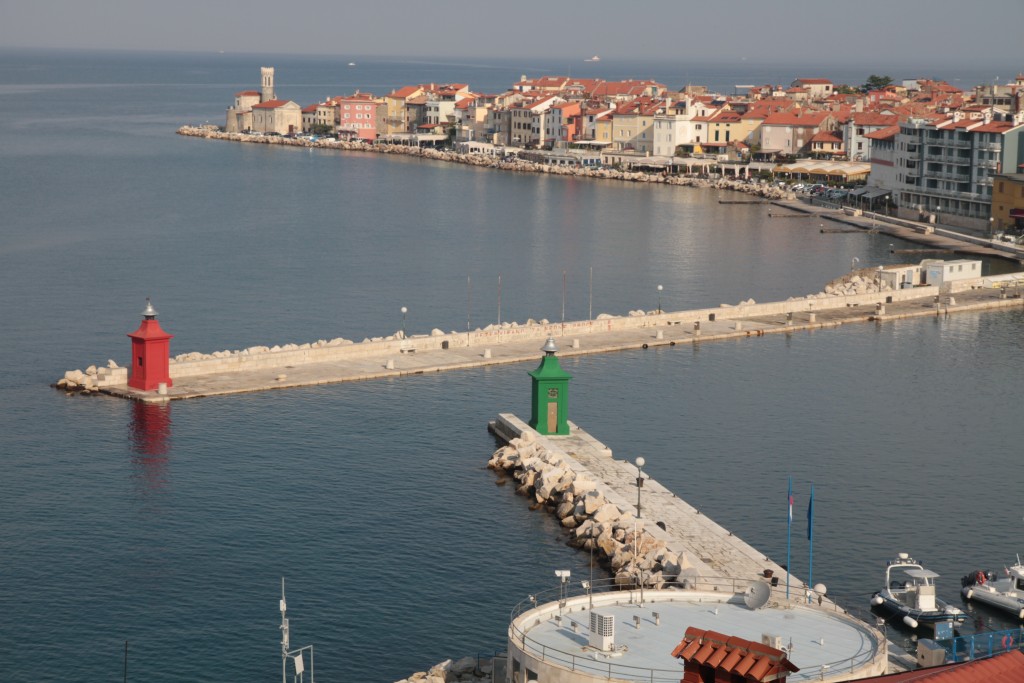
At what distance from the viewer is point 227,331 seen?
2178 inches

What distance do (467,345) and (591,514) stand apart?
17.7 m

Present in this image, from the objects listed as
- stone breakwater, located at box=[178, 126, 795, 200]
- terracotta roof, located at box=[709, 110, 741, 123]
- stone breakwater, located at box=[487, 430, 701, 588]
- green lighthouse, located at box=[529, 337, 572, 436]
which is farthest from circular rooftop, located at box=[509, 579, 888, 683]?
terracotta roof, located at box=[709, 110, 741, 123]

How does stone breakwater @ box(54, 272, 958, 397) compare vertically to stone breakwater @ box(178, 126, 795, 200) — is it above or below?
below

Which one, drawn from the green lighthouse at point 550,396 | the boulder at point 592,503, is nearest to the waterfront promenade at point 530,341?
the green lighthouse at point 550,396

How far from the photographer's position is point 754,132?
406ft

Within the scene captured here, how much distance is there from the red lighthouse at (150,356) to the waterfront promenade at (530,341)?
1.13 feet

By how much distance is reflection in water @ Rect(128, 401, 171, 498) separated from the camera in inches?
1394

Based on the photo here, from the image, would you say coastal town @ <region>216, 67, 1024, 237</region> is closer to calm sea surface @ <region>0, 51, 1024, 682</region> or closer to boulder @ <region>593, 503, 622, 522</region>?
calm sea surface @ <region>0, 51, 1024, 682</region>

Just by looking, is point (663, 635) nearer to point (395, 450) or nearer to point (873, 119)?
point (395, 450)

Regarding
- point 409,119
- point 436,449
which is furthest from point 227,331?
point 409,119

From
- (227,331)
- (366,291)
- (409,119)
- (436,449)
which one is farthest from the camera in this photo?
(409,119)

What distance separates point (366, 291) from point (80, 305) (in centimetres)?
1179

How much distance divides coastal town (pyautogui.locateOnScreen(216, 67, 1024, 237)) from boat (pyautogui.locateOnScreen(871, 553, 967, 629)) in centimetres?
5029

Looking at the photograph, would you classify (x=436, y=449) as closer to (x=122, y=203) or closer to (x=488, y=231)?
(x=488, y=231)
